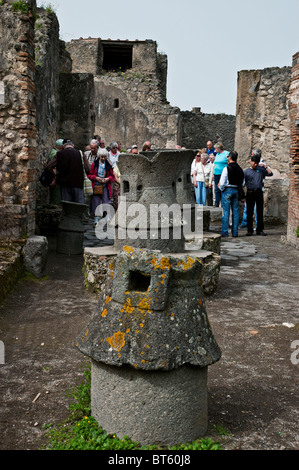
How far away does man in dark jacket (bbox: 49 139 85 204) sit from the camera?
9.23 meters

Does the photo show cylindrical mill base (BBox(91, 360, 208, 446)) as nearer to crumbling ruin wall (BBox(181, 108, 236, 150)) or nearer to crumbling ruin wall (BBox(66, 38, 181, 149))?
crumbling ruin wall (BBox(66, 38, 181, 149))

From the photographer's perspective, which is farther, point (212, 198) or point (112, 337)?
point (212, 198)

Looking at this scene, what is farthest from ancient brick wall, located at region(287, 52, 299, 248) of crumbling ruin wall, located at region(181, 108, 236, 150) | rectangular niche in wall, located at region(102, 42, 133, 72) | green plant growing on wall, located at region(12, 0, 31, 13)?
crumbling ruin wall, located at region(181, 108, 236, 150)

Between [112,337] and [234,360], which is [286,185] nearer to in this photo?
[234,360]

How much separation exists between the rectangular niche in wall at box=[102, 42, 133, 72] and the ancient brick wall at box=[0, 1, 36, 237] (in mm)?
19923

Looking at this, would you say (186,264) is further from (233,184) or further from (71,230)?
(233,184)

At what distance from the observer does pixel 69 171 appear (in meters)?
9.28

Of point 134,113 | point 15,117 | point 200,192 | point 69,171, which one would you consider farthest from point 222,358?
point 134,113

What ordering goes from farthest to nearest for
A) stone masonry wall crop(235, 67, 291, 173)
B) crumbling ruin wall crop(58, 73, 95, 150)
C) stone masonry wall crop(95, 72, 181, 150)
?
stone masonry wall crop(95, 72, 181, 150), stone masonry wall crop(235, 67, 291, 173), crumbling ruin wall crop(58, 73, 95, 150)

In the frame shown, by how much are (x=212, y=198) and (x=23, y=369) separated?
11.0 meters

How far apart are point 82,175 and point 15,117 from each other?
8.15 ft

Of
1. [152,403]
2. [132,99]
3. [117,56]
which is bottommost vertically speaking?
[152,403]

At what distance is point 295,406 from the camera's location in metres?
3.55
